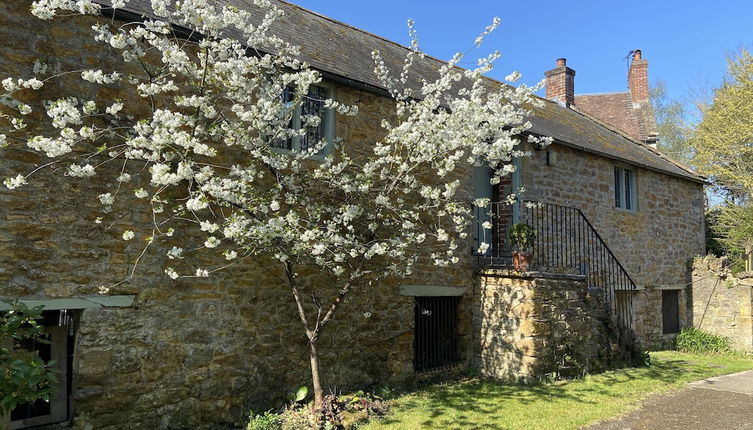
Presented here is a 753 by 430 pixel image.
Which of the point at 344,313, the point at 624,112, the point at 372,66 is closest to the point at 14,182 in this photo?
the point at 344,313

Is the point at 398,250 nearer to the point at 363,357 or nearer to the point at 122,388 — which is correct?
the point at 363,357

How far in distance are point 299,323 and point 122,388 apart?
218 centimetres

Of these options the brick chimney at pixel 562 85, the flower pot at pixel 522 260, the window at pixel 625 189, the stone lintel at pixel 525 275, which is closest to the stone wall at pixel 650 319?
the window at pixel 625 189

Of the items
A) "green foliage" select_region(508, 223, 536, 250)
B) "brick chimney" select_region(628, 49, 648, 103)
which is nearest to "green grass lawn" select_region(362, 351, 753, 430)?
"green foliage" select_region(508, 223, 536, 250)

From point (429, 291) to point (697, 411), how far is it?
12.5ft

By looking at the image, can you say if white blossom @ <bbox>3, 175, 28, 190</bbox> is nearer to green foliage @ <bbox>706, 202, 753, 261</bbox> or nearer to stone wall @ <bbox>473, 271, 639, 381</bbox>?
stone wall @ <bbox>473, 271, 639, 381</bbox>

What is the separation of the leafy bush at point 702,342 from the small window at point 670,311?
1.28 ft

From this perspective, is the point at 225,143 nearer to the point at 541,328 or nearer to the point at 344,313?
the point at 344,313

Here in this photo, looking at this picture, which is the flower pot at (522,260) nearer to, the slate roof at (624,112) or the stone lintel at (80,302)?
the stone lintel at (80,302)

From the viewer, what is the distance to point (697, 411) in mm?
6586

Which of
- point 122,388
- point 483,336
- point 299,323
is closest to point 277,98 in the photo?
point 299,323

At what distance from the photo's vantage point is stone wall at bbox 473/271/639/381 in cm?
808

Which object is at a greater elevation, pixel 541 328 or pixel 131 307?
pixel 131 307

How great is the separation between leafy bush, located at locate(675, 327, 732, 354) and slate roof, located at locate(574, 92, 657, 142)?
6.38 meters
